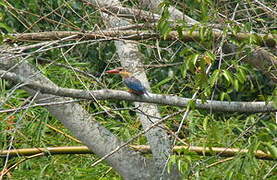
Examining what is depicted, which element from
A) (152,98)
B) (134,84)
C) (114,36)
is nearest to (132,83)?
(134,84)

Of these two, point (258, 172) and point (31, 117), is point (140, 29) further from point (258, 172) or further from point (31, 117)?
point (31, 117)

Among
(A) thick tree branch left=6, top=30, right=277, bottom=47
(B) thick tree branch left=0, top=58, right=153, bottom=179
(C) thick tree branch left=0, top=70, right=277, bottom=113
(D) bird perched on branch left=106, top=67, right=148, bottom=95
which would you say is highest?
(A) thick tree branch left=6, top=30, right=277, bottom=47

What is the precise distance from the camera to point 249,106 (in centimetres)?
325

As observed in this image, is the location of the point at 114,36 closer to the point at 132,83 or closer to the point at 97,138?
the point at 132,83

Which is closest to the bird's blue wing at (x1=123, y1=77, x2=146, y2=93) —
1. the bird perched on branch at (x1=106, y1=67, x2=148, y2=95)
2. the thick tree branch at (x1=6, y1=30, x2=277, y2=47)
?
the bird perched on branch at (x1=106, y1=67, x2=148, y2=95)

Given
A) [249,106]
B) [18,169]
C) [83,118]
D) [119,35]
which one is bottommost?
[18,169]

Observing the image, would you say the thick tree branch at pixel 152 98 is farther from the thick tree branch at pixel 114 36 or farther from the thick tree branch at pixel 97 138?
the thick tree branch at pixel 97 138

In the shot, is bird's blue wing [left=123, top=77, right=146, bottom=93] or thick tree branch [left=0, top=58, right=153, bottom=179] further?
thick tree branch [left=0, top=58, right=153, bottom=179]

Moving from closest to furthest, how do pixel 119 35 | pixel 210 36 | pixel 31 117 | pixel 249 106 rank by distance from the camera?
pixel 210 36 → pixel 249 106 → pixel 119 35 → pixel 31 117

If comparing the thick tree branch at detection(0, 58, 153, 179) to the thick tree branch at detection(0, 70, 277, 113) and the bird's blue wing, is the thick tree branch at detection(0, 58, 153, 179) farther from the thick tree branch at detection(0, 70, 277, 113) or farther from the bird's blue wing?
the thick tree branch at detection(0, 70, 277, 113)

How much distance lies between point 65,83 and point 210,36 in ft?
6.14

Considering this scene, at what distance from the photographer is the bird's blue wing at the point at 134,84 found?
3.59m

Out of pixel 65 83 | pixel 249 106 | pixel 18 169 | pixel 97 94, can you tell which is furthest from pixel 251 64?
pixel 18 169

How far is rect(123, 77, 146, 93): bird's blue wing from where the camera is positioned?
359 centimetres
